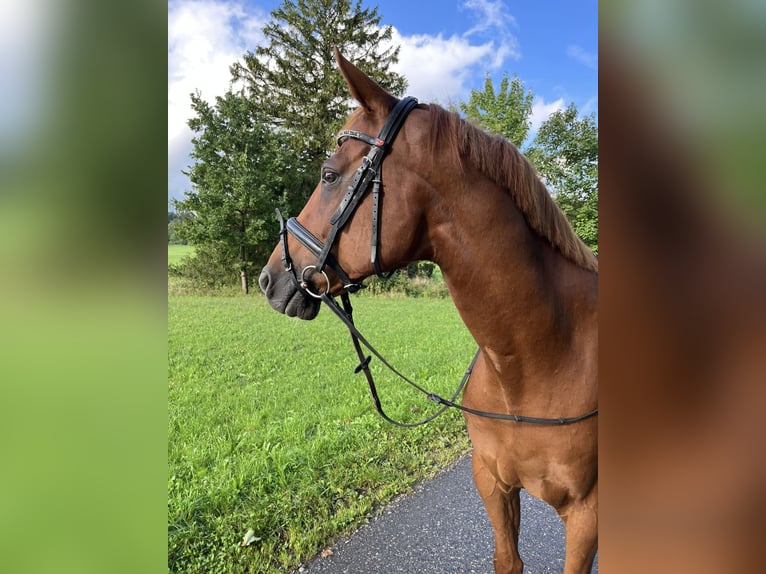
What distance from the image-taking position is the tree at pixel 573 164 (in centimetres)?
896

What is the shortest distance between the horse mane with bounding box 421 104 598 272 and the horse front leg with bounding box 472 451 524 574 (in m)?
1.19

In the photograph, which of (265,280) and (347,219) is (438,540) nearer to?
(265,280)

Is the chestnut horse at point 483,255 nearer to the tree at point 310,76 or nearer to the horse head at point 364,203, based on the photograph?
the horse head at point 364,203

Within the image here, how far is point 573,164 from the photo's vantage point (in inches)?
389

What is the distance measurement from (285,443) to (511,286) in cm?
308

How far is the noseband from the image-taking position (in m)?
1.44

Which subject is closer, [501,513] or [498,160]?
[498,160]

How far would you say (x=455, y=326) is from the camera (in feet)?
31.9
